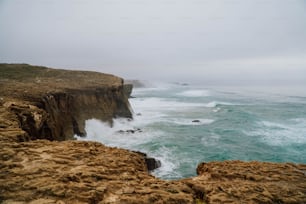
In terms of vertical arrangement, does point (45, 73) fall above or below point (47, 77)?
above

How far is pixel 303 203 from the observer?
381 centimetres

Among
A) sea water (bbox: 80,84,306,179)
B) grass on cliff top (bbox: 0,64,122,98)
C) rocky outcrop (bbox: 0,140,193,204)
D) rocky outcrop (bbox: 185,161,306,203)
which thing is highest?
grass on cliff top (bbox: 0,64,122,98)

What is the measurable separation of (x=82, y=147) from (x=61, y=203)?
2.29m

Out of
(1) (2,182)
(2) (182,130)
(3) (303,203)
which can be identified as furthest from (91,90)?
(3) (303,203)

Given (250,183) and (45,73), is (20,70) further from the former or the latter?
(250,183)

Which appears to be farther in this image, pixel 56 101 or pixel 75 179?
pixel 56 101

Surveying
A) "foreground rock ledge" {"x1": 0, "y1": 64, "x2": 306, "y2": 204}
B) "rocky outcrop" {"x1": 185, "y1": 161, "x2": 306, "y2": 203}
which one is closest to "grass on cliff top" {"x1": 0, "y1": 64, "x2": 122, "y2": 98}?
"foreground rock ledge" {"x1": 0, "y1": 64, "x2": 306, "y2": 204}

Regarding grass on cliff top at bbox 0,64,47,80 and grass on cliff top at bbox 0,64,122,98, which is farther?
grass on cliff top at bbox 0,64,47,80

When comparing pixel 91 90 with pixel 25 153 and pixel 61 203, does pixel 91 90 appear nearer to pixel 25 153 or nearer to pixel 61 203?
pixel 25 153

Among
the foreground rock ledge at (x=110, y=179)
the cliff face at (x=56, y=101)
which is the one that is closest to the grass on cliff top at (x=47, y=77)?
the cliff face at (x=56, y=101)

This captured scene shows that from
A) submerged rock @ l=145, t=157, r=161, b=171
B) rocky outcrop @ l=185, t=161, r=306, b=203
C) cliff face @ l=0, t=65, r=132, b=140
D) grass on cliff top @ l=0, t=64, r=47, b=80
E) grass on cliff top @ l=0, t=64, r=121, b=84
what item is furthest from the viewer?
grass on cliff top @ l=0, t=64, r=121, b=84

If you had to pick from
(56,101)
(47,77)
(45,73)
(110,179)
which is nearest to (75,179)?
(110,179)

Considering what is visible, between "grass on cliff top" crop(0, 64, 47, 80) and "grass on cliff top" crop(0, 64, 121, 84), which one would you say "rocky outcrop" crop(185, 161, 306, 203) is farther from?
"grass on cliff top" crop(0, 64, 121, 84)

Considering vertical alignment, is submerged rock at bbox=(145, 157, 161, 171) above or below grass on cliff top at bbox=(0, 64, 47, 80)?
below
